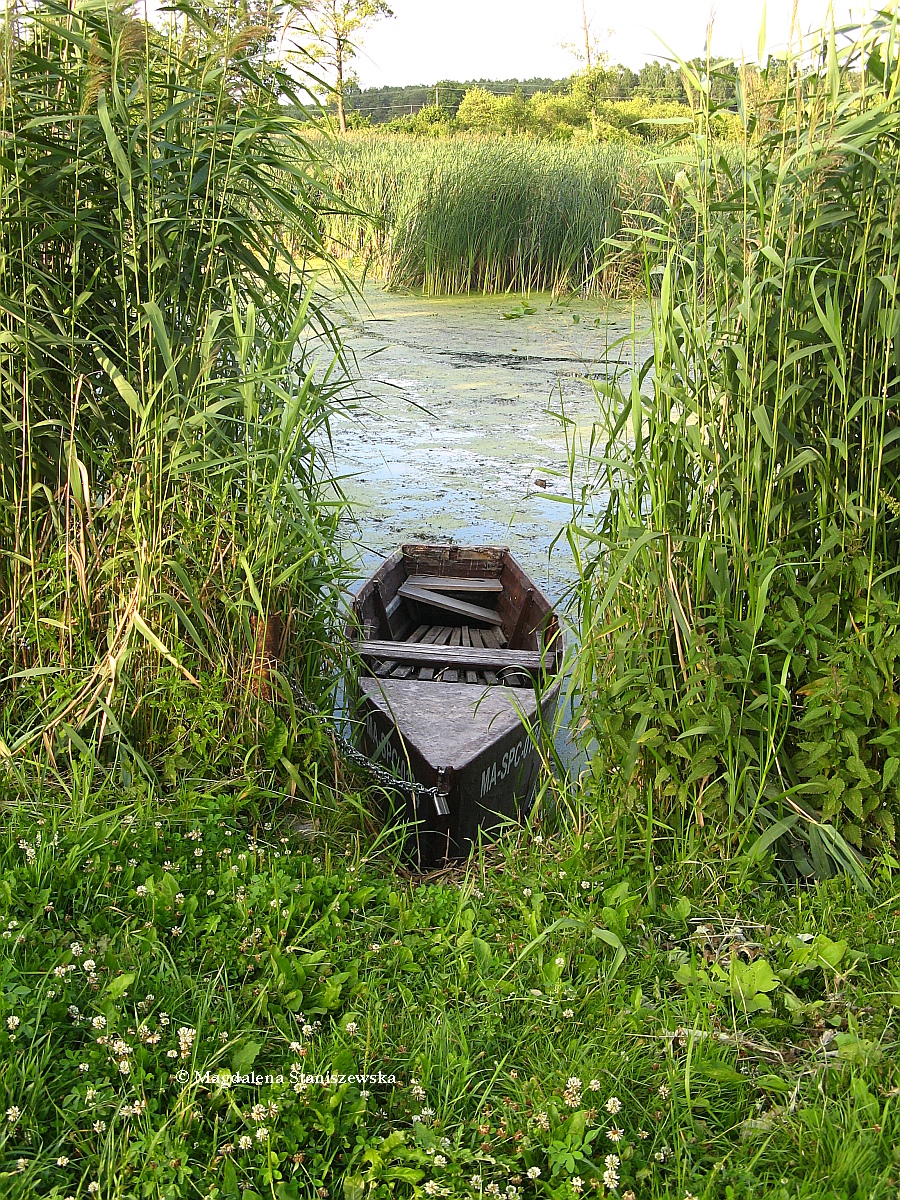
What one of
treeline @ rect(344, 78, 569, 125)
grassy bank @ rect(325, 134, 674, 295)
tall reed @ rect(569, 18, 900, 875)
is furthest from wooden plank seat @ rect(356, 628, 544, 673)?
treeline @ rect(344, 78, 569, 125)

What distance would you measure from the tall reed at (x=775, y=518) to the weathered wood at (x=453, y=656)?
43.4 inches

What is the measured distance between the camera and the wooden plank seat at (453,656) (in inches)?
134

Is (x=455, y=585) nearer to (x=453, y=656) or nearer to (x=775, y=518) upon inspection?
→ (x=453, y=656)

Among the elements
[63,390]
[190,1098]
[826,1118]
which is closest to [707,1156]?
[826,1118]

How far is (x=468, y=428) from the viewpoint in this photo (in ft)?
21.8

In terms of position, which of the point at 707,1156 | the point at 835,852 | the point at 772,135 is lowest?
the point at 707,1156

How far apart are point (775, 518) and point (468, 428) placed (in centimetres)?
455

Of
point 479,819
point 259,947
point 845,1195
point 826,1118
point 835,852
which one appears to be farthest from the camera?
point 479,819

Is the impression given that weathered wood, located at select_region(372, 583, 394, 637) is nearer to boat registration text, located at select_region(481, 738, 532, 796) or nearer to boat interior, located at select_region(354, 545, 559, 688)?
boat interior, located at select_region(354, 545, 559, 688)

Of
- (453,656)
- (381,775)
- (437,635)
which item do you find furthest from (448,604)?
(381,775)

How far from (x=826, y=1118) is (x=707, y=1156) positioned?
178 mm

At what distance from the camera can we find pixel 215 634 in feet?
7.79

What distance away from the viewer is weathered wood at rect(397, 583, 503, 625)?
430cm

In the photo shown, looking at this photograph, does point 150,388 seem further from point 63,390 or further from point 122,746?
point 122,746
